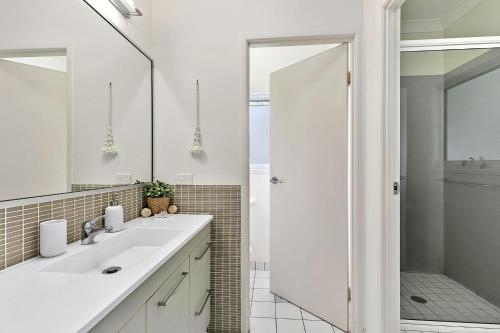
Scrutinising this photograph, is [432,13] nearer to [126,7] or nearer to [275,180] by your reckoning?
[275,180]

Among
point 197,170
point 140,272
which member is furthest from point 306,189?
point 140,272

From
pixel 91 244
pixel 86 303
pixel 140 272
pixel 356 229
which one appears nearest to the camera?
pixel 86 303

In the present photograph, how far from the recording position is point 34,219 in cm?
92

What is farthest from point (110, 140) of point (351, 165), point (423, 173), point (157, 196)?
point (423, 173)

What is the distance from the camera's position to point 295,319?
72.8 inches

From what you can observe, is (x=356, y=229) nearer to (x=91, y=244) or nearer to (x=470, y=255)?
(x=470, y=255)

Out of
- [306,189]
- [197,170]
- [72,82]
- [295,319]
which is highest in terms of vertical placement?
[72,82]

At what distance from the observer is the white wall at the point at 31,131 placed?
83cm

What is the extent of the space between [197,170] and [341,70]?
1.26m

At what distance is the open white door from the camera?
1757 millimetres

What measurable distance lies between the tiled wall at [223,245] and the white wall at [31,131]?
806 millimetres

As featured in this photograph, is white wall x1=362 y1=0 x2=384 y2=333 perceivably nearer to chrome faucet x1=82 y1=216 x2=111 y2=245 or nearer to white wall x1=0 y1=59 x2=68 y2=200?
chrome faucet x1=82 y1=216 x2=111 y2=245

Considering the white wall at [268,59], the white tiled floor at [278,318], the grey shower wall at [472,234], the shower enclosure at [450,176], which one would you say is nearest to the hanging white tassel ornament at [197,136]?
the white wall at [268,59]

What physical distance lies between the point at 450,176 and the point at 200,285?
Result: 1.95 m
